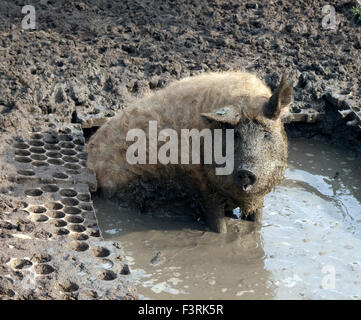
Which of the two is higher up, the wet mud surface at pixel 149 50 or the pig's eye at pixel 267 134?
the wet mud surface at pixel 149 50

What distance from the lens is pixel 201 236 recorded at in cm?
595

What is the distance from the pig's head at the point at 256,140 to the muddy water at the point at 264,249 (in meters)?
0.55

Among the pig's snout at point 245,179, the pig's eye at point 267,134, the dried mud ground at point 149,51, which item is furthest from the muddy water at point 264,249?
the dried mud ground at point 149,51

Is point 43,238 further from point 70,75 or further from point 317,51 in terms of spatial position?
point 317,51

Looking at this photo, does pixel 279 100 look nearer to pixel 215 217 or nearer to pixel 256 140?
pixel 256 140

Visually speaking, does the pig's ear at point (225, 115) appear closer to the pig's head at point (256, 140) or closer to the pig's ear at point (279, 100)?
the pig's head at point (256, 140)

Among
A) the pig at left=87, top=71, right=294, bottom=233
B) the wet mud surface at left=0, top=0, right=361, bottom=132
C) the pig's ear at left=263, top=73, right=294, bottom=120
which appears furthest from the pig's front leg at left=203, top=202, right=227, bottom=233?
the wet mud surface at left=0, top=0, right=361, bottom=132

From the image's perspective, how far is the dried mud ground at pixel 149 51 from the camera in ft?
24.3

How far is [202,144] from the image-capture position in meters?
5.67

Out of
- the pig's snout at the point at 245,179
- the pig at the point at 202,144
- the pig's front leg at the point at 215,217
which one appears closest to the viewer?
the pig's snout at the point at 245,179

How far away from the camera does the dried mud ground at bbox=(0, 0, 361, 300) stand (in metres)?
7.41

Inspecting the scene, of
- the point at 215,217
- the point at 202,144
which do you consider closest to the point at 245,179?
the point at 202,144

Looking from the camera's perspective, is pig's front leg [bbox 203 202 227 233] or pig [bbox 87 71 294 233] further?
pig's front leg [bbox 203 202 227 233]

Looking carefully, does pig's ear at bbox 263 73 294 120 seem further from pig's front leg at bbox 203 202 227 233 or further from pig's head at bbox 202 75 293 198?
pig's front leg at bbox 203 202 227 233
